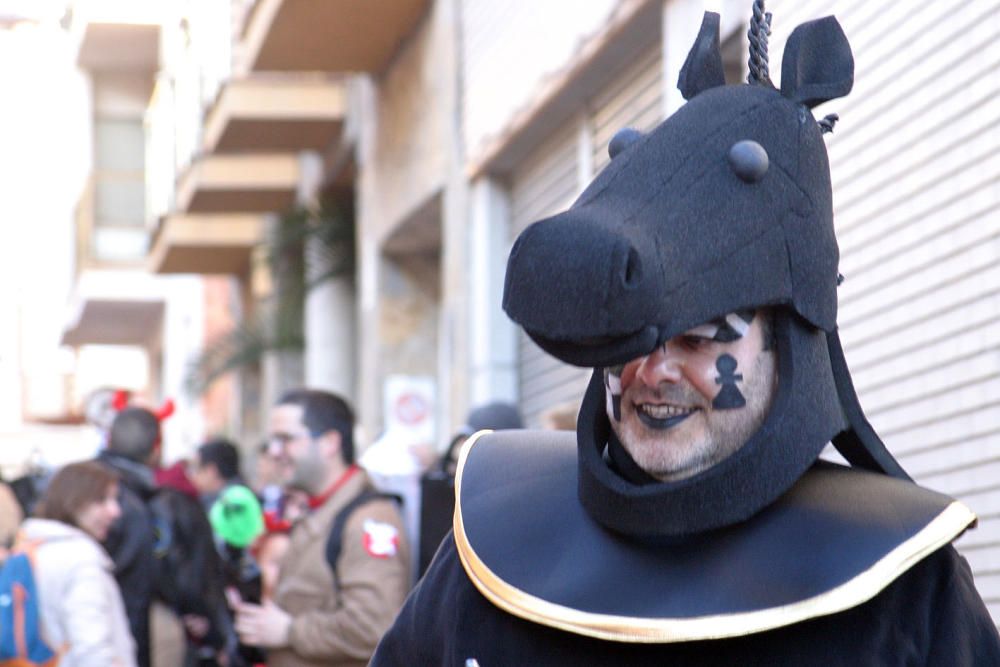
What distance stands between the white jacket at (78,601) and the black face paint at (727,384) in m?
4.51

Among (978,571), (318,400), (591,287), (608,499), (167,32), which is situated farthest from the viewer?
(167,32)

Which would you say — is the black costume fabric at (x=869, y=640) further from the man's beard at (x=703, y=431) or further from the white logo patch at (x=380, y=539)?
the white logo patch at (x=380, y=539)

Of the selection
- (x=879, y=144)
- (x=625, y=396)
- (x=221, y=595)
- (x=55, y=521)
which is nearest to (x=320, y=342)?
(x=221, y=595)

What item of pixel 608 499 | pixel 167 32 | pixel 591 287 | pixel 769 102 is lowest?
pixel 608 499

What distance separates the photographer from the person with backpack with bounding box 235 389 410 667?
584 centimetres

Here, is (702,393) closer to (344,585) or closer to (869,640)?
(869,640)

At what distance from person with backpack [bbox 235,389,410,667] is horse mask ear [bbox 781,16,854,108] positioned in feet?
11.3

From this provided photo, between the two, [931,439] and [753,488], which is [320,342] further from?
[753,488]

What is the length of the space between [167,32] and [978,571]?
19.3 meters

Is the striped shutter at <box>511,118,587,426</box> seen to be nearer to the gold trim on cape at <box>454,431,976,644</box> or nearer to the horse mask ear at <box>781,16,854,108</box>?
the horse mask ear at <box>781,16,854,108</box>

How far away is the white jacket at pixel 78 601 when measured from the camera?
6.60m

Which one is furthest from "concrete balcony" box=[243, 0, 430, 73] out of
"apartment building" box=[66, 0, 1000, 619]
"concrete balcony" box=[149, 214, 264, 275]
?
"concrete balcony" box=[149, 214, 264, 275]

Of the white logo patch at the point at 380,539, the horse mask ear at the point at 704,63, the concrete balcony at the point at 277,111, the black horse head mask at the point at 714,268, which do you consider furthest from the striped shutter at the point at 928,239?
the concrete balcony at the point at 277,111

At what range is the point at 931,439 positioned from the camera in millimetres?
5266
